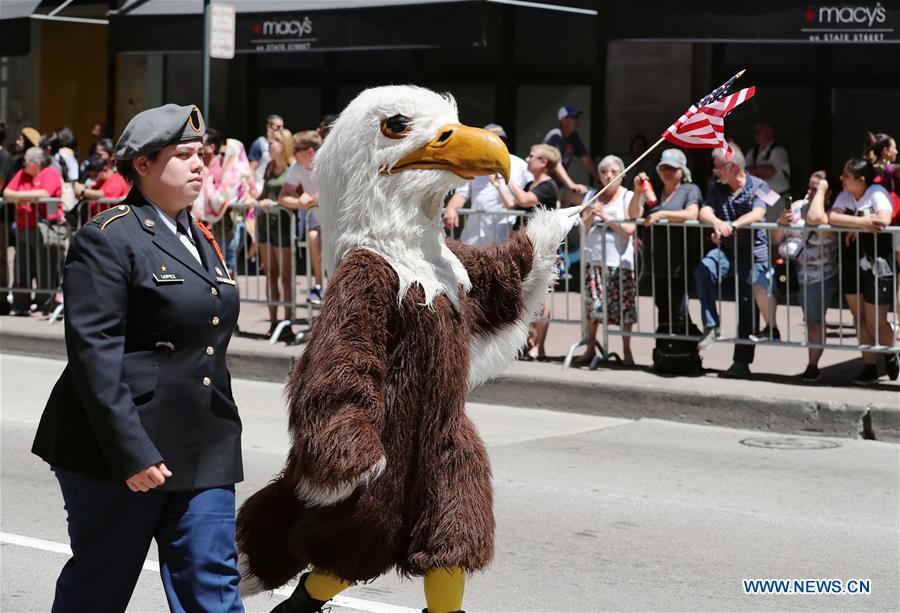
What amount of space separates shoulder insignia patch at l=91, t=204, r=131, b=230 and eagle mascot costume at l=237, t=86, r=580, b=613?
0.72 m

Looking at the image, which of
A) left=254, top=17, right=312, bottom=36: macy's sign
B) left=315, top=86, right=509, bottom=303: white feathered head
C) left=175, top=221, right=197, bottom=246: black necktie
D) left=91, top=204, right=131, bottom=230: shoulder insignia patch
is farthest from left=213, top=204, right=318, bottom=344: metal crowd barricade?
left=91, top=204, right=131, bottom=230: shoulder insignia patch

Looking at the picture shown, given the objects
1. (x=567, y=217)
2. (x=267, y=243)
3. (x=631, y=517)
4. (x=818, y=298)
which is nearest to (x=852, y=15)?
(x=818, y=298)

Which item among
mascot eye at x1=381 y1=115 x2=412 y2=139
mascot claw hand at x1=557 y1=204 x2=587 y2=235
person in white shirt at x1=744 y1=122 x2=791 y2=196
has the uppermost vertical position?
person in white shirt at x1=744 y1=122 x2=791 y2=196

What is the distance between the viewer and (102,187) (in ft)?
47.1

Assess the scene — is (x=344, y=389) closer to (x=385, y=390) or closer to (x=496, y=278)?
(x=385, y=390)

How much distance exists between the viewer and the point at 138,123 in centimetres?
388

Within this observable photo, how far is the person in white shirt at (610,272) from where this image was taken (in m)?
11.0

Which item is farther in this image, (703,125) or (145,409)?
(703,125)

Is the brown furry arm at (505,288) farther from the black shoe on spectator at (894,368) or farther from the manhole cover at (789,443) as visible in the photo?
the black shoe on spectator at (894,368)

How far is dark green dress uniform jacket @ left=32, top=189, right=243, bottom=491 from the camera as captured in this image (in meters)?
Answer: 3.63

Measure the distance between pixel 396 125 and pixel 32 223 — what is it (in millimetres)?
10530

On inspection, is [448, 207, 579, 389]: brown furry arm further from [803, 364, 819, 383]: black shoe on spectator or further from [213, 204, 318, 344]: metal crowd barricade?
[213, 204, 318, 344]: metal crowd barricade

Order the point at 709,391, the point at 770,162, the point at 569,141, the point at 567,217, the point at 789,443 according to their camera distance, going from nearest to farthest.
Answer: the point at 567,217, the point at 789,443, the point at 709,391, the point at 770,162, the point at 569,141

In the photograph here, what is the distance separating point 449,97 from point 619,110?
11.8 meters
